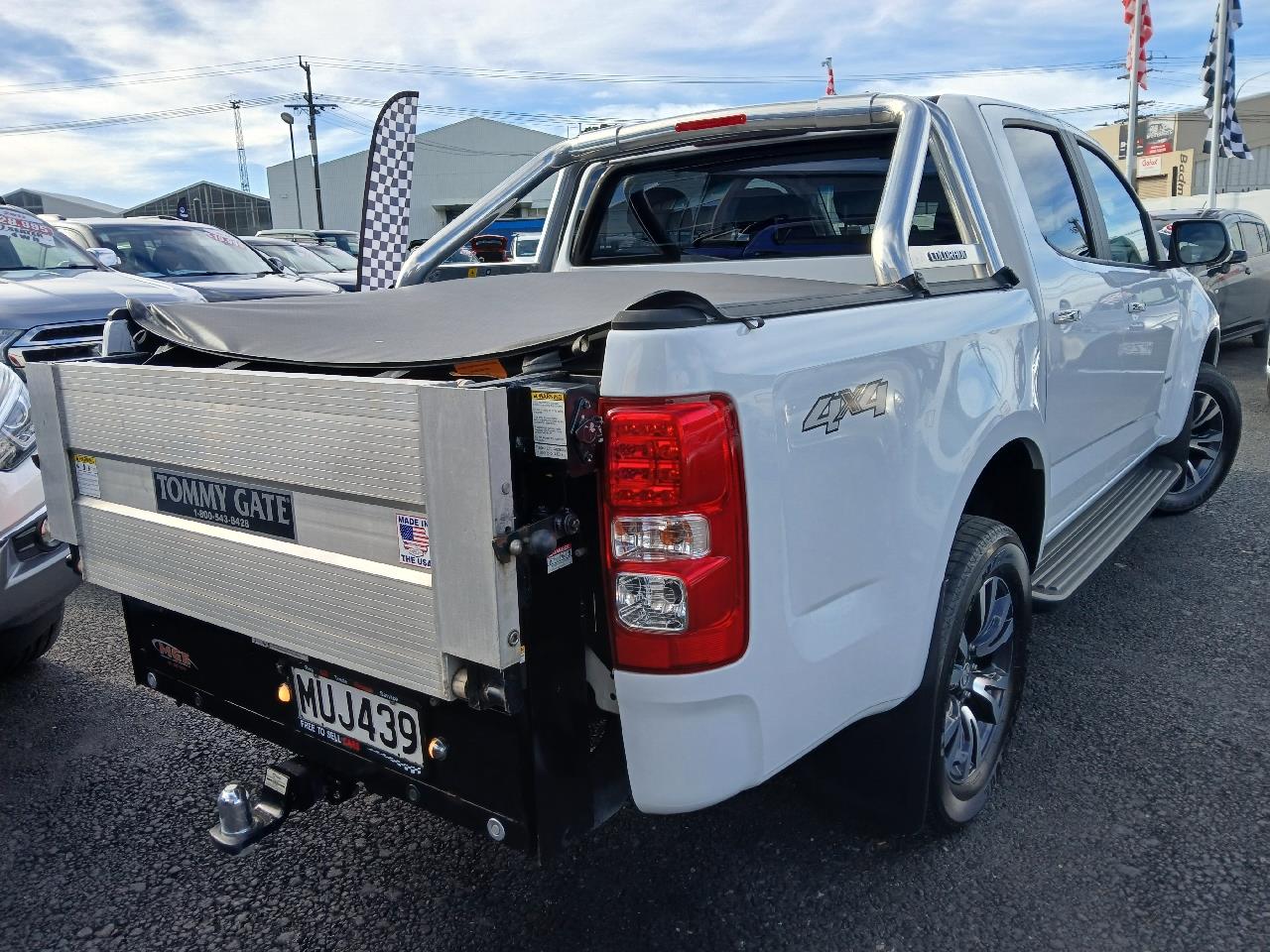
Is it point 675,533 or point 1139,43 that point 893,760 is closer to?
point 675,533

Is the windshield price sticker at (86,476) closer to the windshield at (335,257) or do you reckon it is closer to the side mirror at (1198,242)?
the side mirror at (1198,242)

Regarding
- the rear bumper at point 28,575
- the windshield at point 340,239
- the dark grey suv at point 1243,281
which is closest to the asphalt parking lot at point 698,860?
the rear bumper at point 28,575

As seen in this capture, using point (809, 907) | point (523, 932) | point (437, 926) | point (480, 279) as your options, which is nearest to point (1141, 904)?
point (809, 907)

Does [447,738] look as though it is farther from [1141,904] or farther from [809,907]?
[1141,904]

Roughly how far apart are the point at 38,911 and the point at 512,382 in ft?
6.30

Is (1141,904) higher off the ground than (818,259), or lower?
lower

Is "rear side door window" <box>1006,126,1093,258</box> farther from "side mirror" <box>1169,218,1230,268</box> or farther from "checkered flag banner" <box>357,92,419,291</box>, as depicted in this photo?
"checkered flag banner" <box>357,92,419,291</box>

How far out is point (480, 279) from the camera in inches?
133

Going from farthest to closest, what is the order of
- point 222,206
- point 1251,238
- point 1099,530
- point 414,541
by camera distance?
point 222,206 → point 1251,238 → point 1099,530 → point 414,541

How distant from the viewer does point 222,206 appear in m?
61.5

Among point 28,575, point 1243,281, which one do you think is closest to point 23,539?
point 28,575

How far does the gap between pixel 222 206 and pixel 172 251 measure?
57.9 metres

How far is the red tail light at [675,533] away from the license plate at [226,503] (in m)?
0.73

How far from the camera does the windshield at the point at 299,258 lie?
14.9m
